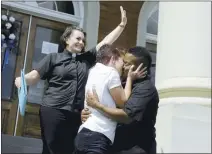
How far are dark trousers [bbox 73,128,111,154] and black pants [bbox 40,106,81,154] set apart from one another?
0.49 meters

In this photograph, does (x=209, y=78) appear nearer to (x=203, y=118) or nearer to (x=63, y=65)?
(x=203, y=118)

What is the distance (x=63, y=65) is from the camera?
3096 millimetres

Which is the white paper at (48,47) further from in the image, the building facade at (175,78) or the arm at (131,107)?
the arm at (131,107)

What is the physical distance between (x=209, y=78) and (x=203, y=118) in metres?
0.40

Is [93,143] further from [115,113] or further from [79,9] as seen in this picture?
[79,9]

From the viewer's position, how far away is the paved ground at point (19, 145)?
4.62 m

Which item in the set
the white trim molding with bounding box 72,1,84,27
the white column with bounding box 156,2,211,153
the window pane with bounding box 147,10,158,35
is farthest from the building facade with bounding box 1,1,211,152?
the window pane with bounding box 147,10,158,35

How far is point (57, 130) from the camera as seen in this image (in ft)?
9.75

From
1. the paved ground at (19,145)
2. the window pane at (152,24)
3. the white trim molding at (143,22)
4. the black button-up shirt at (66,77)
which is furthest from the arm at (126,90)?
the window pane at (152,24)

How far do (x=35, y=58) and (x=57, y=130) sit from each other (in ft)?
12.6

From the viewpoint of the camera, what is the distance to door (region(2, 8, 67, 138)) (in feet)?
20.7

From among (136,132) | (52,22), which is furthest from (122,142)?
(52,22)

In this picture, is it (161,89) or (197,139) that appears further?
(161,89)

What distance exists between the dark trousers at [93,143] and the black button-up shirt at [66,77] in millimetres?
515
